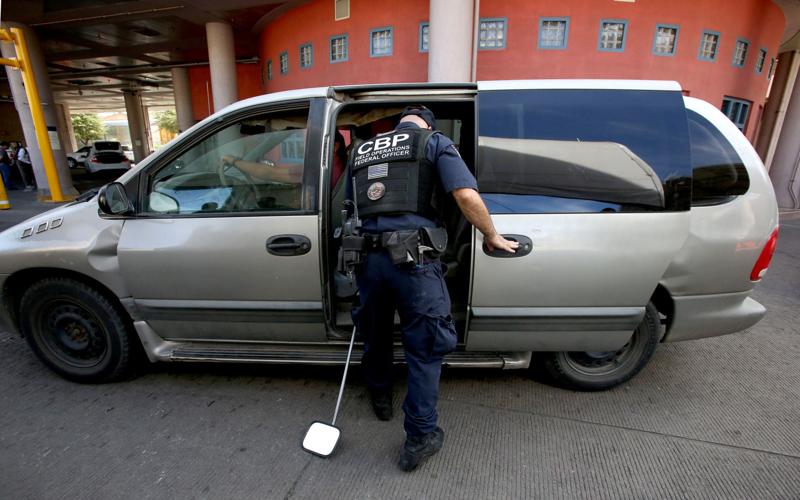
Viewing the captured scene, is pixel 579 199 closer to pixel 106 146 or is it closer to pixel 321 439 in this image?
pixel 321 439

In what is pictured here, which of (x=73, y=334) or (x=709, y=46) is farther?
(x=709, y=46)

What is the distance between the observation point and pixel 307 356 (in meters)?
2.47

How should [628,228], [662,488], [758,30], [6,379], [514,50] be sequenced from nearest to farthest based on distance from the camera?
1. [662,488]
2. [628,228]
3. [6,379]
4. [514,50]
5. [758,30]

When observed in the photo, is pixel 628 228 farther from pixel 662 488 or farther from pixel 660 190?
pixel 662 488

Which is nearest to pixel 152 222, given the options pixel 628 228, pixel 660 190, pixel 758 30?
pixel 628 228

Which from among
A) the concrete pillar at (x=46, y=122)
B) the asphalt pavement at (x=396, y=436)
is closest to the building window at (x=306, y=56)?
the concrete pillar at (x=46, y=122)

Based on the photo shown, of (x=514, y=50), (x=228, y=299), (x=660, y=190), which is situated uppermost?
(x=514, y=50)

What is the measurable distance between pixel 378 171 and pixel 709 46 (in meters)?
10.4

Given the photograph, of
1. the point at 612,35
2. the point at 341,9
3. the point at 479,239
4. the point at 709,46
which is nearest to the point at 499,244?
the point at 479,239

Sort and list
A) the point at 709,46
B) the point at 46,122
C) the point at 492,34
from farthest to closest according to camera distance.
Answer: the point at 46,122 < the point at 709,46 < the point at 492,34

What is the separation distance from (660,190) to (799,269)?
5123 mm

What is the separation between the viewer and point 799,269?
5.36 m

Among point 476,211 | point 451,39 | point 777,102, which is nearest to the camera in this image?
point 476,211

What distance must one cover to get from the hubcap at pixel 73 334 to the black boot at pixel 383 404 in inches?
71.9
